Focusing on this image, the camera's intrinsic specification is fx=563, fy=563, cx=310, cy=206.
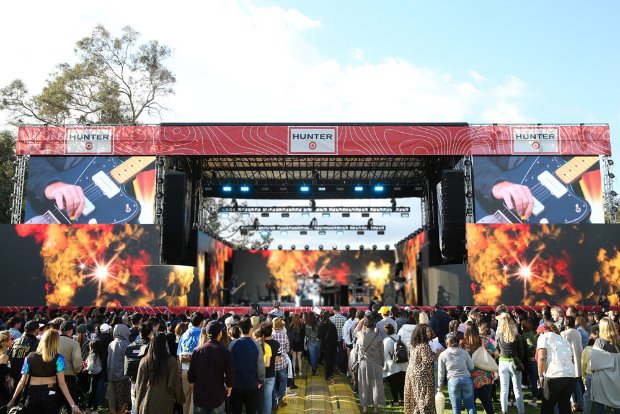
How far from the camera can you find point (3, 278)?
19.9m

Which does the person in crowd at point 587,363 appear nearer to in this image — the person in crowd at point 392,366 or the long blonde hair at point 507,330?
the long blonde hair at point 507,330

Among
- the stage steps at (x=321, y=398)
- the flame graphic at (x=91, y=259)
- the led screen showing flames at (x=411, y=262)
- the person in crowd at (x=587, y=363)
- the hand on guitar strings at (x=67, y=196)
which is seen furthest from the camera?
the led screen showing flames at (x=411, y=262)

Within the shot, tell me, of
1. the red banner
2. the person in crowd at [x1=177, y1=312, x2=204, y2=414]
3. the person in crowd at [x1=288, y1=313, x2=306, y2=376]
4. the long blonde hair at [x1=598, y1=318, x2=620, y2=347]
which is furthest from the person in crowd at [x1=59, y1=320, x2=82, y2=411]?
the red banner

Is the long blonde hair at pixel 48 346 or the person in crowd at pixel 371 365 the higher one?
the long blonde hair at pixel 48 346

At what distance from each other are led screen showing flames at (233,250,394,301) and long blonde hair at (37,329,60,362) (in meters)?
23.8

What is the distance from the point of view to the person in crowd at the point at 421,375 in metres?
5.84

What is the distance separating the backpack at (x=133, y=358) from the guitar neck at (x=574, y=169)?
1856 cm

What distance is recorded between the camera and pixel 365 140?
65.9ft

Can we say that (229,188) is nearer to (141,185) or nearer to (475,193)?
(141,185)

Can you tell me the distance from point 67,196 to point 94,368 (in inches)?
580

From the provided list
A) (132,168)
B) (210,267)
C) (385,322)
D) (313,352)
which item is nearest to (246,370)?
(385,322)

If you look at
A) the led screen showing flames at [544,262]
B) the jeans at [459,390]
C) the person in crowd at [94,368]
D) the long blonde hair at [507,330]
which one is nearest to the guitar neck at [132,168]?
the led screen showing flames at [544,262]

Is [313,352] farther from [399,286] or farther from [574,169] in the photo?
[399,286]

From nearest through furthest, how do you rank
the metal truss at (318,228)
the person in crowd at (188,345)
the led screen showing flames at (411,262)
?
1. the person in crowd at (188,345)
2. the led screen showing flames at (411,262)
3. the metal truss at (318,228)
